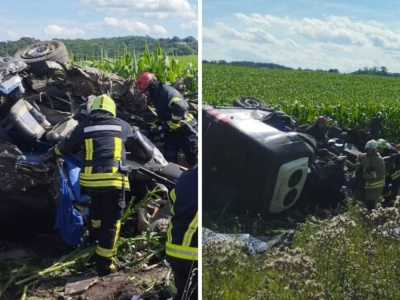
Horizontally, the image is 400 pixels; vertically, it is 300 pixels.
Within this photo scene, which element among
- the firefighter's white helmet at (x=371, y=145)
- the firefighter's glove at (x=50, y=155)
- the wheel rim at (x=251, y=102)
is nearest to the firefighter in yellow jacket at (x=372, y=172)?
the firefighter's white helmet at (x=371, y=145)

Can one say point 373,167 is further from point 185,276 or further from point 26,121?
point 26,121

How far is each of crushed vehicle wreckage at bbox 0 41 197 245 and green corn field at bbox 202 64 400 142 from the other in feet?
9.74

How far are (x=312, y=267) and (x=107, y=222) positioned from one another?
272 cm

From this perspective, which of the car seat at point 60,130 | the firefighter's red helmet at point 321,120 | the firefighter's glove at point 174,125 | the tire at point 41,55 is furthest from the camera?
the tire at point 41,55

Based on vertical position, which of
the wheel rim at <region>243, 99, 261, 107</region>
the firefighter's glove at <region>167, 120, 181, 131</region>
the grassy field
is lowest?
the firefighter's glove at <region>167, 120, 181, 131</region>

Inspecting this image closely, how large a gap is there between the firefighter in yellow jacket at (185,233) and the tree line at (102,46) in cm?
606

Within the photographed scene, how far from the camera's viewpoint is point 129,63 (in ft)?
36.0

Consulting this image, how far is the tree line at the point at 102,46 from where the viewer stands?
9984mm

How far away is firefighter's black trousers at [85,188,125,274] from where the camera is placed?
533cm

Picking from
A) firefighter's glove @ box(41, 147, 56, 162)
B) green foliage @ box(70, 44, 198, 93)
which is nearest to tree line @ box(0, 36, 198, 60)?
green foliage @ box(70, 44, 198, 93)

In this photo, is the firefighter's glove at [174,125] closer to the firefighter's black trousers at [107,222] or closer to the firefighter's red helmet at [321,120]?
the firefighter's black trousers at [107,222]

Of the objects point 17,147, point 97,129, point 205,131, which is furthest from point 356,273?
point 17,147

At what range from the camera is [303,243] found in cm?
295

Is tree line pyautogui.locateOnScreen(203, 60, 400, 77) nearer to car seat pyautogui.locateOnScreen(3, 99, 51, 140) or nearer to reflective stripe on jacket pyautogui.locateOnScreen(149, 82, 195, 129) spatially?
car seat pyautogui.locateOnScreen(3, 99, 51, 140)
